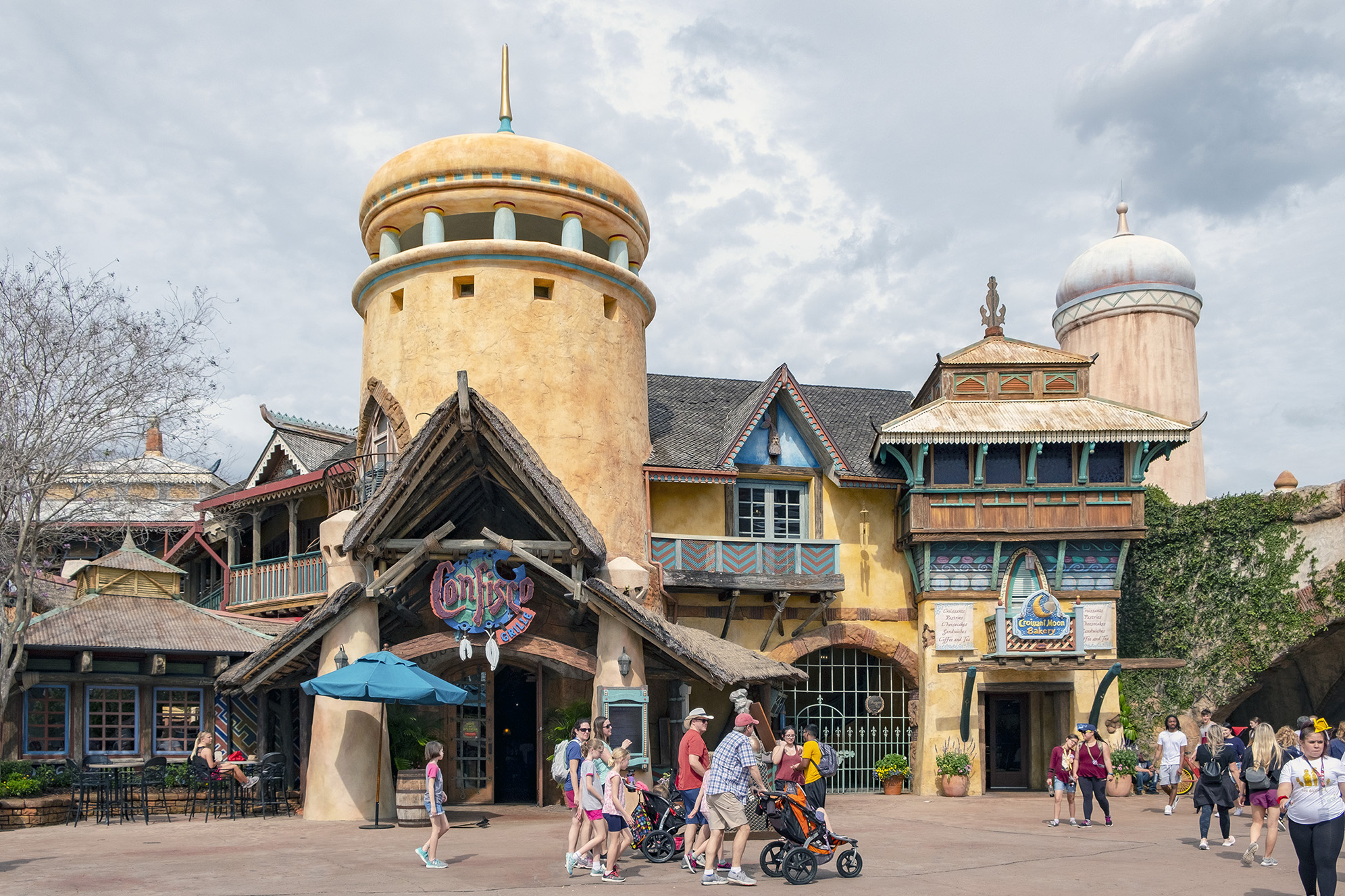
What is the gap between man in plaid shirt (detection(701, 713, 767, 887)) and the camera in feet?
37.9

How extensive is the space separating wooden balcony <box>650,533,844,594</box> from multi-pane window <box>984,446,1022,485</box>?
11.5 feet

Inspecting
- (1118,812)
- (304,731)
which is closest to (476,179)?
(304,731)

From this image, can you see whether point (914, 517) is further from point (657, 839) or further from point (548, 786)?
point (657, 839)

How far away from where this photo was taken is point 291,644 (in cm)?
1881

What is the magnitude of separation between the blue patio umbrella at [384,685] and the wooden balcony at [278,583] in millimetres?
6171

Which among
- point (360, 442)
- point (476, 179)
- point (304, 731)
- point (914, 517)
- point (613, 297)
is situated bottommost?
point (304, 731)

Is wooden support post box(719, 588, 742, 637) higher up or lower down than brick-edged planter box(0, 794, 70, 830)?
higher up

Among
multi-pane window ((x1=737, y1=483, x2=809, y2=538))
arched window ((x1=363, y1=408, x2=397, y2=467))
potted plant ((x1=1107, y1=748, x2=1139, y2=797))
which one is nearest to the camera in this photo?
arched window ((x1=363, y1=408, x2=397, y2=467))

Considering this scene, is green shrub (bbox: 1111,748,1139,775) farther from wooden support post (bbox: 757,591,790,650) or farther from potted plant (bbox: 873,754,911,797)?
wooden support post (bbox: 757,591,790,650)

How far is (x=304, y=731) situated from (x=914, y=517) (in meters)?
12.5

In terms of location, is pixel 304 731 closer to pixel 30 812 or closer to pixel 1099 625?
pixel 30 812

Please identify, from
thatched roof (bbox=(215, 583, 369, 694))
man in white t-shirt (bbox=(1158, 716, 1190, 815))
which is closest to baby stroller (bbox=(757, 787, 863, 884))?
thatched roof (bbox=(215, 583, 369, 694))

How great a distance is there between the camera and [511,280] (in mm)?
21547

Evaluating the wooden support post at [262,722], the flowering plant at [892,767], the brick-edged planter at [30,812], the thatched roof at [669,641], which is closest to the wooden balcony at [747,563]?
the thatched roof at [669,641]
